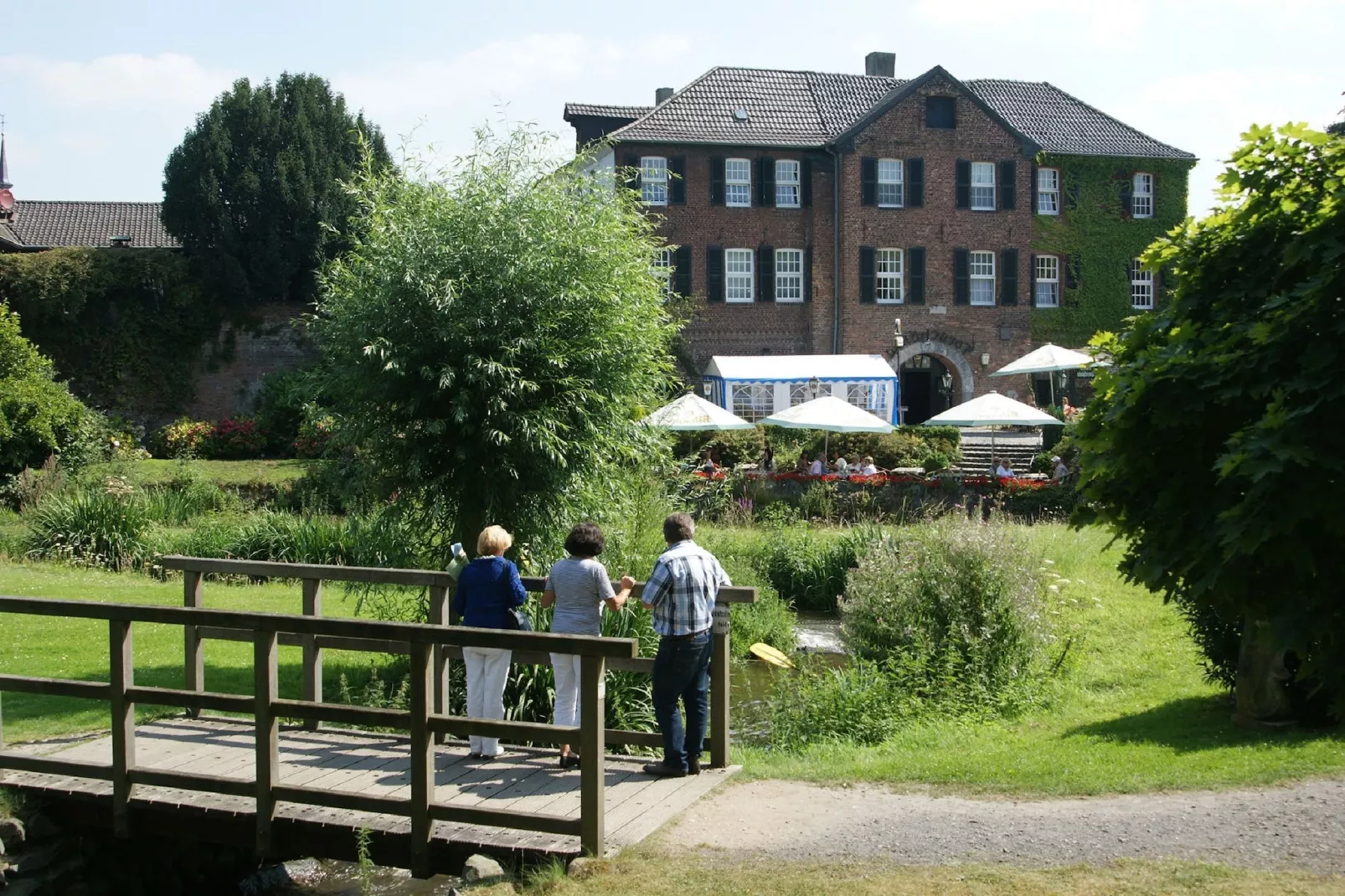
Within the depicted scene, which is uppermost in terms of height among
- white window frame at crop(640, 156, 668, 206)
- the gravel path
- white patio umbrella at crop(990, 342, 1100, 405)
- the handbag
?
white window frame at crop(640, 156, 668, 206)

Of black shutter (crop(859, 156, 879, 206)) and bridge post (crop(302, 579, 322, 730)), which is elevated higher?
black shutter (crop(859, 156, 879, 206))

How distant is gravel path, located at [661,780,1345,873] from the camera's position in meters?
6.38

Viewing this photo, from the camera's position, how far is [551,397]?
12.0 meters

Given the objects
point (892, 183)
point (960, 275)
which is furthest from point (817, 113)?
point (960, 275)

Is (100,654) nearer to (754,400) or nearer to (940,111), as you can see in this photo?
(754,400)

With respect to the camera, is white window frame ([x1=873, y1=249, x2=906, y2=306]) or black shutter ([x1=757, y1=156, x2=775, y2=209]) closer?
black shutter ([x1=757, y1=156, x2=775, y2=209])

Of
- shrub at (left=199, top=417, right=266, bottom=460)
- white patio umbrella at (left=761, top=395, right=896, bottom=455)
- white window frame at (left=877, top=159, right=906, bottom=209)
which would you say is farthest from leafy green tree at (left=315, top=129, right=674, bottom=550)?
white window frame at (left=877, top=159, right=906, bottom=209)

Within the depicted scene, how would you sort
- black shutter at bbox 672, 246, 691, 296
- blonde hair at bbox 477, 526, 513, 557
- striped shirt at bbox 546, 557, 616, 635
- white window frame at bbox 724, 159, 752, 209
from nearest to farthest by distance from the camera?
1. striped shirt at bbox 546, 557, 616, 635
2. blonde hair at bbox 477, 526, 513, 557
3. black shutter at bbox 672, 246, 691, 296
4. white window frame at bbox 724, 159, 752, 209

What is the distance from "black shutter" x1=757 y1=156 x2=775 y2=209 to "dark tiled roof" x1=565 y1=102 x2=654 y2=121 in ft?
13.9

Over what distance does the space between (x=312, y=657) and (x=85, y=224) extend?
50.3m

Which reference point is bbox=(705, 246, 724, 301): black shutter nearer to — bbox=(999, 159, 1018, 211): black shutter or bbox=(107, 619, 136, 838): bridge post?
bbox=(999, 159, 1018, 211): black shutter

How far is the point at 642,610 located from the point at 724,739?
3441 millimetres

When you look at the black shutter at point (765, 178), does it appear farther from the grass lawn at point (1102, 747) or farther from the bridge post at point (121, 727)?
the bridge post at point (121, 727)

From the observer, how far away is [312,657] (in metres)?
8.94
